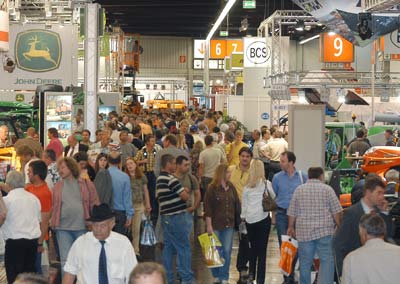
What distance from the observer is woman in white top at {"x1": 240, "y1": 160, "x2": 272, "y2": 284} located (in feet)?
32.7

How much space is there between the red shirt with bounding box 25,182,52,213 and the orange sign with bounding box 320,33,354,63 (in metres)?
25.6

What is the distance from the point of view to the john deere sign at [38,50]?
84.1ft

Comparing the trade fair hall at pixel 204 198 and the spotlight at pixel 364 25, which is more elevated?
the spotlight at pixel 364 25

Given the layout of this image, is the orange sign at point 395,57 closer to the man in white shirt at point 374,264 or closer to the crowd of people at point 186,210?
the crowd of people at point 186,210

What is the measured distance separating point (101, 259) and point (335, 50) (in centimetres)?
2874

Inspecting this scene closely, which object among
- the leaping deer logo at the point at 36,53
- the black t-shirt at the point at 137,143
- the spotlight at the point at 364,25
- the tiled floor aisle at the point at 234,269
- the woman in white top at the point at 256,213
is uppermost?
Answer: the leaping deer logo at the point at 36,53

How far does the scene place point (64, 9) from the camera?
A: 2989cm

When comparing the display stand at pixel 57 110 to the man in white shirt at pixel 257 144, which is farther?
the display stand at pixel 57 110

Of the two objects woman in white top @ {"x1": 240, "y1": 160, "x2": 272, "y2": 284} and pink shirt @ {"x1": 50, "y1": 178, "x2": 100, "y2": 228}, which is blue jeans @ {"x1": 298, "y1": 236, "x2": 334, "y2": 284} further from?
pink shirt @ {"x1": 50, "y1": 178, "x2": 100, "y2": 228}

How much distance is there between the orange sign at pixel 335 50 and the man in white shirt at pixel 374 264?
28159mm

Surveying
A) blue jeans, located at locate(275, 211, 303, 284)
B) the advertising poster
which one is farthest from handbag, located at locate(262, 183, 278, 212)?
the advertising poster

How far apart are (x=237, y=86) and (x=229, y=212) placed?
26659mm

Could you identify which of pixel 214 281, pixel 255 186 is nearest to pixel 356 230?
pixel 255 186

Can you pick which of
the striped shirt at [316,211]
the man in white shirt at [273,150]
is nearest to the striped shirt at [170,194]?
the striped shirt at [316,211]
